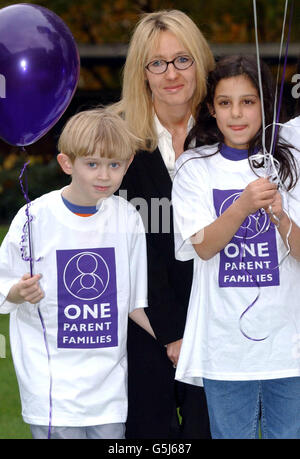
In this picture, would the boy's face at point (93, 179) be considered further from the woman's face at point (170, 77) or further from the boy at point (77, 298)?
the woman's face at point (170, 77)

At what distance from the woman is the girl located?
0.63 feet

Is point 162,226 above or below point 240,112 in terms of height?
below

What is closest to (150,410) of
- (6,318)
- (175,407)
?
(175,407)

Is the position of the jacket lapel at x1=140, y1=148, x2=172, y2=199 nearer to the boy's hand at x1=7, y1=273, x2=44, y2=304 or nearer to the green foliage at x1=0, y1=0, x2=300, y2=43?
the boy's hand at x1=7, y1=273, x2=44, y2=304

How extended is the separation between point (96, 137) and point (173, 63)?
1.55 ft

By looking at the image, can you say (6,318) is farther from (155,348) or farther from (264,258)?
(264,258)

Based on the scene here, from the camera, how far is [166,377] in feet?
11.0

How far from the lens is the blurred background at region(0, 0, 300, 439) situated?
11375 mm

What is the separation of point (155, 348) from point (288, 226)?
0.76 meters

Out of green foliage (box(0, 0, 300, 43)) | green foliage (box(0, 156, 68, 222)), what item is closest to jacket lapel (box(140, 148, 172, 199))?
green foliage (box(0, 156, 68, 222))

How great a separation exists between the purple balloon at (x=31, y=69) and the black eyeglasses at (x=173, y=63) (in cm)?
32

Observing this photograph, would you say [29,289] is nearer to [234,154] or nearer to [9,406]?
[234,154]

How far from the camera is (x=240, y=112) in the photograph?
10.2 feet

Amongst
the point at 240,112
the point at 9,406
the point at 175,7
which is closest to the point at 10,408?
the point at 9,406
